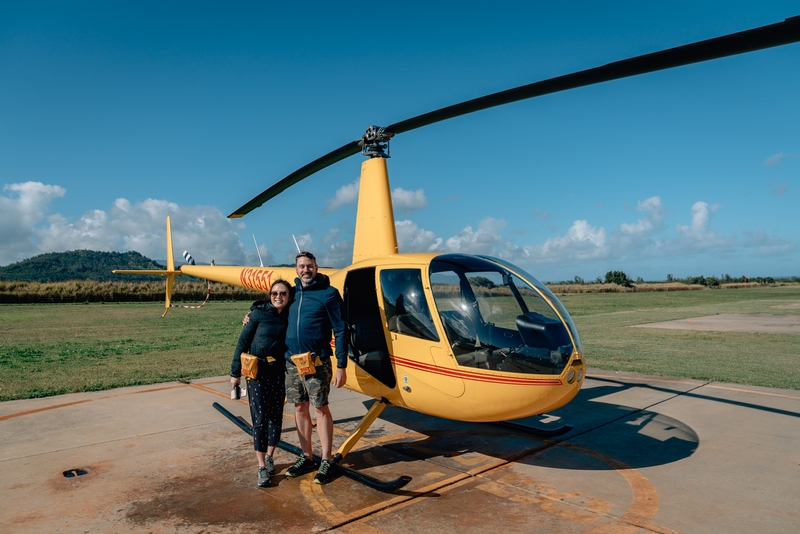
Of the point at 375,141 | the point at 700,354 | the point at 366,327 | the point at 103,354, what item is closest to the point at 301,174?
the point at 375,141

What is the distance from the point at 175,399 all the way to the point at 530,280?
18.7 ft

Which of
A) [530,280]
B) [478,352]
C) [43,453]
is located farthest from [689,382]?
[43,453]

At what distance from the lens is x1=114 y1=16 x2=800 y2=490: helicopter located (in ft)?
13.9

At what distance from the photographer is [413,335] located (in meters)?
4.78

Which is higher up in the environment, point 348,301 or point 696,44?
point 696,44

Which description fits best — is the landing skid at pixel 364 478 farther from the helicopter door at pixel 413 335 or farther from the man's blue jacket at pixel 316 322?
the man's blue jacket at pixel 316 322

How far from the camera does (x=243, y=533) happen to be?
3.59 metres

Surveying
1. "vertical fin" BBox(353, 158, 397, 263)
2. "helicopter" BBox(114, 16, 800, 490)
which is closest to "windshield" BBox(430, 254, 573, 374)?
"helicopter" BBox(114, 16, 800, 490)

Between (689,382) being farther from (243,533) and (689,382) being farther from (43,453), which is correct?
(43,453)

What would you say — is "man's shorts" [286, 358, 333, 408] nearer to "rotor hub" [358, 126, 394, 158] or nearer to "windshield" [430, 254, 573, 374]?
"windshield" [430, 254, 573, 374]

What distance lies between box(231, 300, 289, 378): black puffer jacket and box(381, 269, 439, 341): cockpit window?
1.05 metres

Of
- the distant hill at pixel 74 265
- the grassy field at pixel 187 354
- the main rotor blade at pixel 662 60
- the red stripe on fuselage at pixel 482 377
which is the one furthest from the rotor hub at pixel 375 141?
the distant hill at pixel 74 265

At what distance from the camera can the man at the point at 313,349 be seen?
4.59 metres

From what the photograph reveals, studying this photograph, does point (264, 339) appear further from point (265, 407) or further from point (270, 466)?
point (270, 466)
